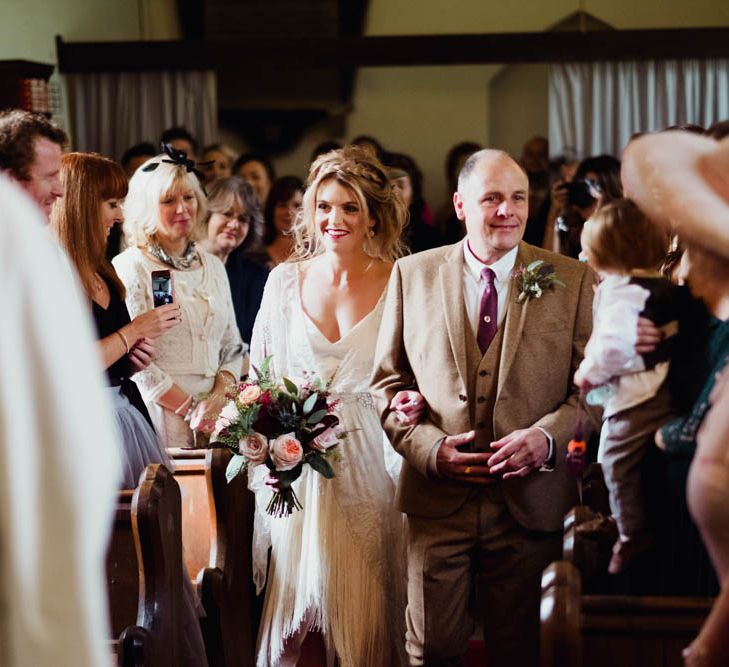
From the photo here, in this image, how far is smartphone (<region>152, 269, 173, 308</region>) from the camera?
3.69m

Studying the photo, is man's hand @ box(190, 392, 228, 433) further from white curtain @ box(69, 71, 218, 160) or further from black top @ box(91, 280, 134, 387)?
white curtain @ box(69, 71, 218, 160)

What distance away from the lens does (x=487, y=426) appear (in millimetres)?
3133

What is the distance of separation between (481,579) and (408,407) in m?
0.51

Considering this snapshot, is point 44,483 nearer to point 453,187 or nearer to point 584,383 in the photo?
point 584,383

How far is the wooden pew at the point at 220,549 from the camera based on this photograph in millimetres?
3547

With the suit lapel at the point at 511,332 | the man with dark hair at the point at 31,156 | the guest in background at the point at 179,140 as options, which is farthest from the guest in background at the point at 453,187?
the man with dark hair at the point at 31,156

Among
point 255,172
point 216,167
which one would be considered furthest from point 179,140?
point 255,172

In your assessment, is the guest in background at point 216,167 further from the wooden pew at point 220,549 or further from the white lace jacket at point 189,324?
the wooden pew at point 220,549

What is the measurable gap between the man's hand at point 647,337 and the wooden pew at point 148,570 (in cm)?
141

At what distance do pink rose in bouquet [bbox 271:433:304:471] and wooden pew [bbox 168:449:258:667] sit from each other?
0.21 meters

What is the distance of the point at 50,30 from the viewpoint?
8.69m

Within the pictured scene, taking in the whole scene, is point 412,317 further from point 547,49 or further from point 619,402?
point 547,49

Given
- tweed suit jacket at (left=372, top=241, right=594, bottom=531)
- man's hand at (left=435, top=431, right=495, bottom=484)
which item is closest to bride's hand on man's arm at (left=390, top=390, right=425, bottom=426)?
tweed suit jacket at (left=372, top=241, right=594, bottom=531)

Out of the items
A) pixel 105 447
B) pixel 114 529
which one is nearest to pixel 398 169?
pixel 114 529
